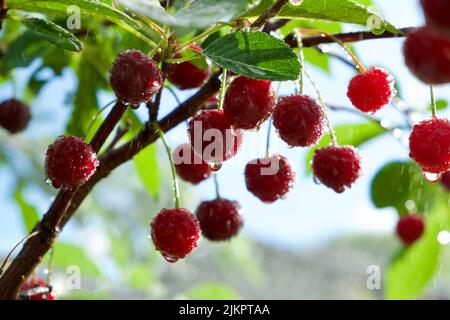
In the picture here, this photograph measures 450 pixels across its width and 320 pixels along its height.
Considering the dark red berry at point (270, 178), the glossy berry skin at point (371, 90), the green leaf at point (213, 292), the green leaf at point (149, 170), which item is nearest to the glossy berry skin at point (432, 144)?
the glossy berry skin at point (371, 90)

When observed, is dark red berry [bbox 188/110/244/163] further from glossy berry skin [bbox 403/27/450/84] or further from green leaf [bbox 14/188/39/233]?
green leaf [bbox 14/188/39/233]

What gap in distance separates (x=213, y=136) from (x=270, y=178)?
0.62 ft

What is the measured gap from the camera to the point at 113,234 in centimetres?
342

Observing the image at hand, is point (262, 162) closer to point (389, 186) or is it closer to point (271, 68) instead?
point (271, 68)

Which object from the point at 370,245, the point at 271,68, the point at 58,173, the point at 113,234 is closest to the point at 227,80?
the point at 271,68

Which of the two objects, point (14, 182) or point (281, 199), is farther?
point (14, 182)

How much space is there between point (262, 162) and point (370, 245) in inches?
260

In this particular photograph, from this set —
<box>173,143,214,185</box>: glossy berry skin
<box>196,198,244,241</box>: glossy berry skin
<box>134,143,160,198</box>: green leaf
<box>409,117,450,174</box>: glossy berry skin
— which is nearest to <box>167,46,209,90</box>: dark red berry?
<box>173,143,214,185</box>: glossy berry skin

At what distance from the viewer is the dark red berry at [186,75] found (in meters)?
1.21

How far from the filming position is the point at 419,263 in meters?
2.17

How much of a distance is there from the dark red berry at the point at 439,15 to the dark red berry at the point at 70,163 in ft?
1.97

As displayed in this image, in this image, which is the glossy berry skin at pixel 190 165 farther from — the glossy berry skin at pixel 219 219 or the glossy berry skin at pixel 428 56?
the glossy berry skin at pixel 428 56

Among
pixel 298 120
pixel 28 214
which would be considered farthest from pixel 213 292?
pixel 298 120
